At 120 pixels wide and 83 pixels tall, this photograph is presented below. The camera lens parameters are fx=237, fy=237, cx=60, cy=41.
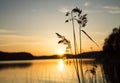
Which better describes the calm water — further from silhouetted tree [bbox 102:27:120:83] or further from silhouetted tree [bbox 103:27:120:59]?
silhouetted tree [bbox 103:27:120:59]

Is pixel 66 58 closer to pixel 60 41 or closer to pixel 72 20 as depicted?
pixel 60 41

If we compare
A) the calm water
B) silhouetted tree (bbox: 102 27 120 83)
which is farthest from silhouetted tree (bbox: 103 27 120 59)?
the calm water

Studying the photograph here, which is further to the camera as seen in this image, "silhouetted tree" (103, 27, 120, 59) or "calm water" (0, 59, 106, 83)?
"calm water" (0, 59, 106, 83)

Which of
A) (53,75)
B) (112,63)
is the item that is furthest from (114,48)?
(53,75)

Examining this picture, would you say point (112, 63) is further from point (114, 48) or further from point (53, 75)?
point (53, 75)

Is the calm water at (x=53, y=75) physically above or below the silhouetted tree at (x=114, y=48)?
below

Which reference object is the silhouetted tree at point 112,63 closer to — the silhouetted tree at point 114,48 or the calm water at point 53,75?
the silhouetted tree at point 114,48

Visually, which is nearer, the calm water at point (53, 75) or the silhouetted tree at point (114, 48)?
the silhouetted tree at point (114, 48)

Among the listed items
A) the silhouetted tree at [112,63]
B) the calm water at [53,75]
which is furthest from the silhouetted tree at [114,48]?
the calm water at [53,75]

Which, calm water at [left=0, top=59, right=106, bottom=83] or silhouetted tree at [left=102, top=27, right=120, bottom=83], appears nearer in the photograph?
silhouetted tree at [left=102, top=27, right=120, bottom=83]

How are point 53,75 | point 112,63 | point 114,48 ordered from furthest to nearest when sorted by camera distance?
1. point 53,75
2. point 112,63
3. point 114,48

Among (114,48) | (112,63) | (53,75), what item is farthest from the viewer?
(53,75)

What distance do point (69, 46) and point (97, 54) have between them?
2010mm

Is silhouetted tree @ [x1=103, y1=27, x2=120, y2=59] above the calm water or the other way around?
above
